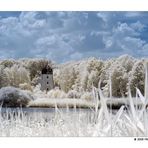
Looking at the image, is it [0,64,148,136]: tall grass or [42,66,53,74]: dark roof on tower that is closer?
[0,64,148,136]: tall grass

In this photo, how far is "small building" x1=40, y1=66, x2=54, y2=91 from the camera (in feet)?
10.5

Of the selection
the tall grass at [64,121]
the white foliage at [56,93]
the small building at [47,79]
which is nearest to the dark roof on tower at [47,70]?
the small building at [47,79]

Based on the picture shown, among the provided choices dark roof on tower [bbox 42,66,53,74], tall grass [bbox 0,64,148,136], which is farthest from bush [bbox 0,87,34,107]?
dark roof on tower [bbox 42,66,53,74]

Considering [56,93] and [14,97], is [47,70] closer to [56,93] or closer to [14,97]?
[56,93]

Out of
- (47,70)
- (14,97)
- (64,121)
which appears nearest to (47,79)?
(47,70)

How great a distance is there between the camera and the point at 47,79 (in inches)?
128

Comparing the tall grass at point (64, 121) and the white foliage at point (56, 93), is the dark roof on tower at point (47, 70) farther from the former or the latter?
the tall grass at point (64, 121)

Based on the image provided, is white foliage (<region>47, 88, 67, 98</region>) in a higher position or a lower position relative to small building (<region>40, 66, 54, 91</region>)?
lower

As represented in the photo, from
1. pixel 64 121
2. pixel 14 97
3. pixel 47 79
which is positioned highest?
pixel 47 79

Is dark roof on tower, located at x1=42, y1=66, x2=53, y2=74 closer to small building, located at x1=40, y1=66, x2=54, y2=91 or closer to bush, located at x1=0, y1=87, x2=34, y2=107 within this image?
small building, located at x1=40, y1=66, x2=54, y2=91

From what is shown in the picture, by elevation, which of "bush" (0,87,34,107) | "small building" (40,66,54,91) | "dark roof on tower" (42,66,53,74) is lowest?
"bush" (0,87,34,107)
